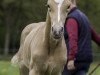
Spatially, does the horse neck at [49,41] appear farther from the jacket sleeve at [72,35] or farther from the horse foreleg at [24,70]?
the horse foreleg at [24,70]

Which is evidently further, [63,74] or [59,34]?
[63,74]

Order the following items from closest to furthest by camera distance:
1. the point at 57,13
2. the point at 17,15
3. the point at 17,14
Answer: the point at 57,13 → the point at 17,15 → the point at 17,14

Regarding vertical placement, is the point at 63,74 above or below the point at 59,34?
below

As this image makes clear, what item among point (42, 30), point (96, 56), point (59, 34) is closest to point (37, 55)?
point (42, 30)

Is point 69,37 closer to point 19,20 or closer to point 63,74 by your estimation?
point 63,74

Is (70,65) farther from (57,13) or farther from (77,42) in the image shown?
(57,13)

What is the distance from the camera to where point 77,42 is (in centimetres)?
934

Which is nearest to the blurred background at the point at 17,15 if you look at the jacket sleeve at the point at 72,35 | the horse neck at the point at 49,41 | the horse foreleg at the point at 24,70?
the horse foreleg at the point at 24,70

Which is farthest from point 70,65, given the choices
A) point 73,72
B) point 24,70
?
point 24,70

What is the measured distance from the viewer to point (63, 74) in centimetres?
954

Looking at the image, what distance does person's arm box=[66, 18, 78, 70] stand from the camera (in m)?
9.15

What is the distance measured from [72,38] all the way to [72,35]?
5 cm

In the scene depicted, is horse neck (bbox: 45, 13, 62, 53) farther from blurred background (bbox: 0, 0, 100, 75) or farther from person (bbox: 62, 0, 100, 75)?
blurred background (bbox: 0, 0, 100, 75)

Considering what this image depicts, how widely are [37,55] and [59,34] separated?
4.31 feet
